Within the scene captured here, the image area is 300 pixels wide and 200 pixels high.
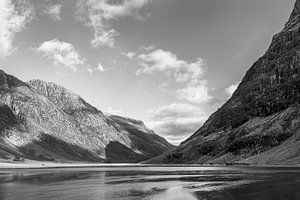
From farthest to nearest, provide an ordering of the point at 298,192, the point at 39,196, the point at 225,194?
the point at 39,196, the point at 225,194, the point at 298,192

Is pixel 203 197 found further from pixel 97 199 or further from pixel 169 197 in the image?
pixel 97 199

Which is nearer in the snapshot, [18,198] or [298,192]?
[298,192]

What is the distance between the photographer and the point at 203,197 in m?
71.8

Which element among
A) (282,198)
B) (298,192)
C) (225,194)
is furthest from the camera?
(225,194)

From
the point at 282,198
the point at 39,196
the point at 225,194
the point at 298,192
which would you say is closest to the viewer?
A: the point at 282,198

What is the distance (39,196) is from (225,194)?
3933 centimetres

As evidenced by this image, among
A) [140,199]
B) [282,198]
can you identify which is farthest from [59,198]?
[282,198]

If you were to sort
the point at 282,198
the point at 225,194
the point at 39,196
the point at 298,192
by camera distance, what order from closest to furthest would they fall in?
1. the point at 282,198
2. the point at 298,192
3. the point at 225,194
4. the point at 39,196

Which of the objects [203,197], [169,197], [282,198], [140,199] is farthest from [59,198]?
[282,198]

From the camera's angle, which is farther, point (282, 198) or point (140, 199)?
point (140, 199)

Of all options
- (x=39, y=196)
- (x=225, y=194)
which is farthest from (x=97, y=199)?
(x=225, y=194)

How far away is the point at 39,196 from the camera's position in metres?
80.4

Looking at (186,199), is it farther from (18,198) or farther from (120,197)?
(18,198)

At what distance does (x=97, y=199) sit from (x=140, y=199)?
29.9 feet
